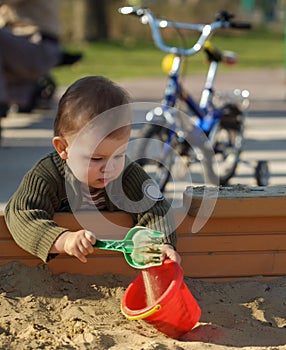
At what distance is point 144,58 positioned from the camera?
23219 millimetres

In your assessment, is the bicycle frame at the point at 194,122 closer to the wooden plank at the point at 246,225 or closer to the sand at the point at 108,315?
the wooden plank at the point at 246,225

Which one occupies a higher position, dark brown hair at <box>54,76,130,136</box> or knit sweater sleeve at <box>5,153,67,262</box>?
dark brown hair at <box>54,76,130,136</box>

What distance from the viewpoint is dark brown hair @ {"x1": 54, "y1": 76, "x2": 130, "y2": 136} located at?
11.6 feet

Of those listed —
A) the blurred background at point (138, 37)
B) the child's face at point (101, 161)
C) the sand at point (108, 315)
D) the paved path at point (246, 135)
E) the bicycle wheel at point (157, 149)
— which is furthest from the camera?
the blurred background at point (138, 37)

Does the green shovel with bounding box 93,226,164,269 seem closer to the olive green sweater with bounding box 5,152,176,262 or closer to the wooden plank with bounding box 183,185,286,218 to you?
the olive green sweater with bounding box 5,152,176,262

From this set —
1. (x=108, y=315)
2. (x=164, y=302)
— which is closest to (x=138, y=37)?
(x=108, y=315)

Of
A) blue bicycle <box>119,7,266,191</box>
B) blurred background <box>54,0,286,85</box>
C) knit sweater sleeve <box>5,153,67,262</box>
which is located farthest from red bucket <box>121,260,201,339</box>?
blurred background <box>54,0,286,85</box>

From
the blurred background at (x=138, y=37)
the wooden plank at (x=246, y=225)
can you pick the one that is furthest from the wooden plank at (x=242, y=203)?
the blurred background at (x=138, y=37)

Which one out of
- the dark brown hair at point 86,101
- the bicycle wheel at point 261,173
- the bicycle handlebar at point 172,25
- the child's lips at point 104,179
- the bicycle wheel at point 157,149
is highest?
the dark brown hair at point 86,101

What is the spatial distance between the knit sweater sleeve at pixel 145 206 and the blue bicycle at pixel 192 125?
176 cm

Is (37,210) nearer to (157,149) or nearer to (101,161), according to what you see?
(101,161)

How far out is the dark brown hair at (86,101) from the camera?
3.53 metres

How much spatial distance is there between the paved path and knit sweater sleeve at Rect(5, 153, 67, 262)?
201 centimetres

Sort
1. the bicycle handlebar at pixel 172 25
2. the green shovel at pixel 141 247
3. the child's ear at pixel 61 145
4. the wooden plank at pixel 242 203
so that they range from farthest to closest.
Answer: the bicycle handlebar at pixel 172 25, the wooden plank at pixel 242 203, the child's ear at pixel 61 145, the green shovel at pixel 141 247
